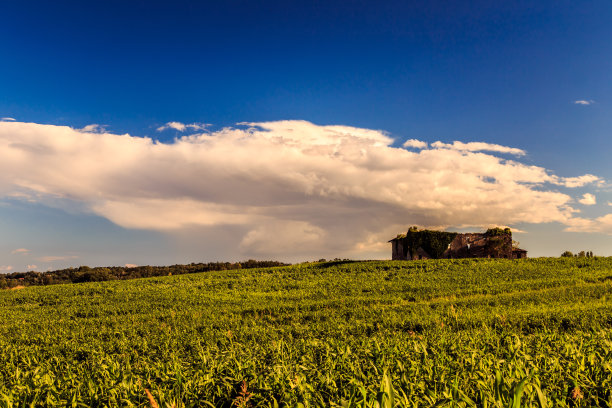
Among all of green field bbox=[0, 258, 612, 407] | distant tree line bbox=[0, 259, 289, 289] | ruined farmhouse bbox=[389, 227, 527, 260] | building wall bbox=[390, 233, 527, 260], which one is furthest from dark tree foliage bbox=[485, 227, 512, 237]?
distant tree line bbox=[0, 259, 289, 289]

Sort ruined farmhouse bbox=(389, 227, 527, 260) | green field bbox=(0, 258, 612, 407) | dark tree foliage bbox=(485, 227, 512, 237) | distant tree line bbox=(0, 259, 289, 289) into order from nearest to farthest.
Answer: green field bbox=(0, 258, 612, 407)
ruined farmhouse bbox=(389, 227, 527, 260)
dark tree foliage bbox=(485, 227, 512, 237)
distant tree line bbox=(0, 259, 289, 289)

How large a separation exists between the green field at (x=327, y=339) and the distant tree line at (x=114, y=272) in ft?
51.9

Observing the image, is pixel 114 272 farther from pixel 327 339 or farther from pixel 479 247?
pixel 327 339

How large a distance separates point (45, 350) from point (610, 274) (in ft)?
126

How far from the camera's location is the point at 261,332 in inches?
A: 517

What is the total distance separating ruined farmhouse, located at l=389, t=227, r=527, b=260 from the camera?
48.2 m

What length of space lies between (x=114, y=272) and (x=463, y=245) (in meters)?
54.3

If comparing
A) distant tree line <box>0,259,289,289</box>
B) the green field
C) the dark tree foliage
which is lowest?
distant tree line <box>0,259,289,289</box>

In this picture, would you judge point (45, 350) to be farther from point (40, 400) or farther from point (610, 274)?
point (610, 274)

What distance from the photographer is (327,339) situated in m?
8.74

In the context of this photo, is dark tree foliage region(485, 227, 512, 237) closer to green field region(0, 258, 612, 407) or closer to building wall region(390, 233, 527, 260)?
building wall region(390, 233, 527, 260)

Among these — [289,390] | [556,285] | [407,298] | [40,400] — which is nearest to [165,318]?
[407,298]

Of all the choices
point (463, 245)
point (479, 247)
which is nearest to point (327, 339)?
point (463, 245)

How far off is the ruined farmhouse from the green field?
355 inches
